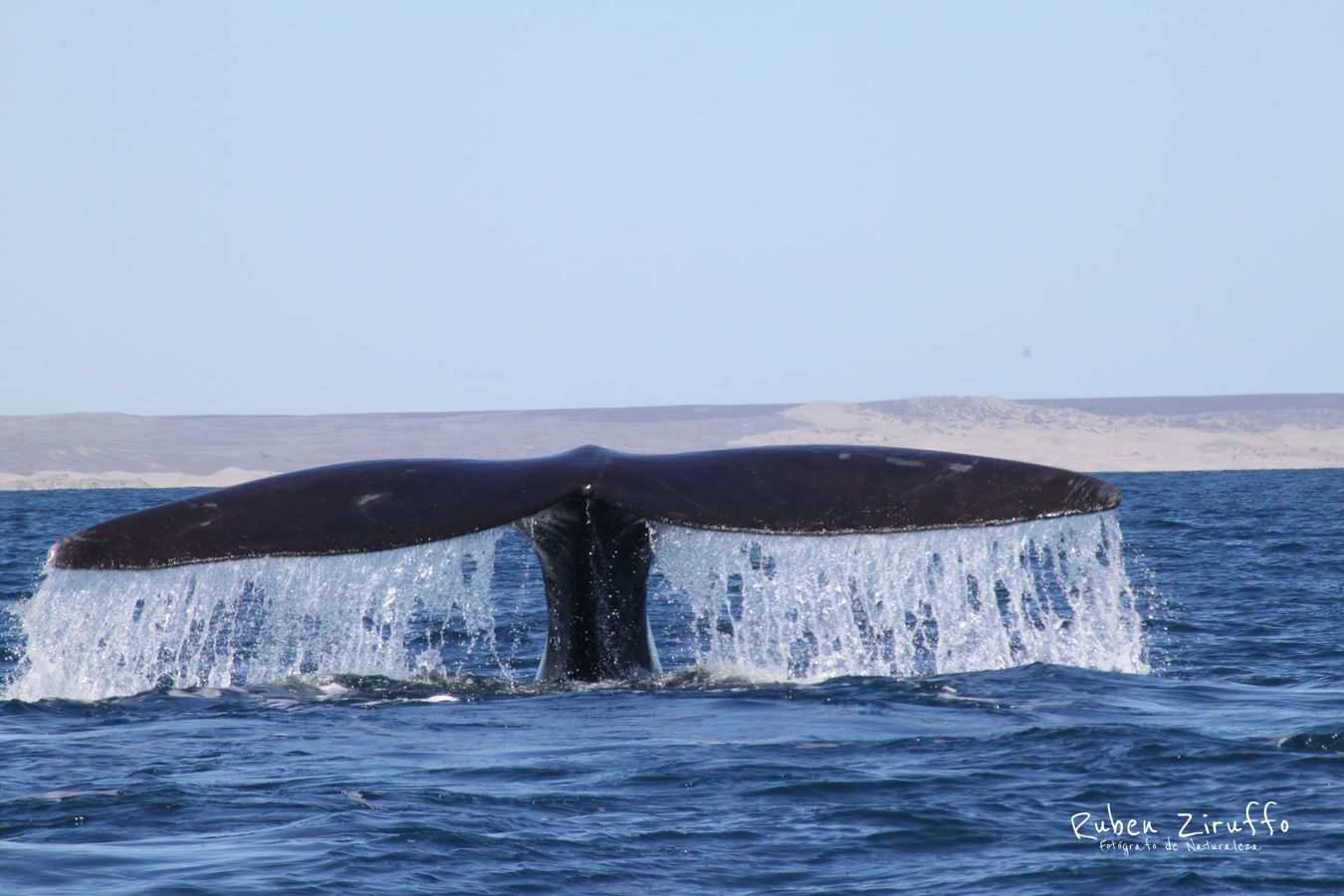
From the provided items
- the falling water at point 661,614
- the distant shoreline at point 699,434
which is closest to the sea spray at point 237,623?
the falling water at point 661,614

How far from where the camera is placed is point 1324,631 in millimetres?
13945

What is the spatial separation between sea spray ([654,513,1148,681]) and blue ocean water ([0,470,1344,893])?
0.51 ft

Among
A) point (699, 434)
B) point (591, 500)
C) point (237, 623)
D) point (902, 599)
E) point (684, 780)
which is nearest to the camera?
point (684, 780)

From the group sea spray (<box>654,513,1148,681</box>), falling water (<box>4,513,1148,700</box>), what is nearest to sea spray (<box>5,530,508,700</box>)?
falling water (<box>4,513,1148,700</box>)

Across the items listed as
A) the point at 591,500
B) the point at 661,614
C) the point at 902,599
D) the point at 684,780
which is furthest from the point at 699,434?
the point at 684,780

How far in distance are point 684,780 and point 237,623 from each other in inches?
431

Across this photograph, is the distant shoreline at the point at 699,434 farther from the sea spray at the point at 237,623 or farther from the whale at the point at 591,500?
the whale at the point at 591,500

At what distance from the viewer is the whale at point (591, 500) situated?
6848 millimetres

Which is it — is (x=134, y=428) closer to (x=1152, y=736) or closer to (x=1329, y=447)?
(x=1329, y=447)

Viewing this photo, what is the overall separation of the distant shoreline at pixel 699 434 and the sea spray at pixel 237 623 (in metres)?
104

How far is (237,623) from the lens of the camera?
17.1m

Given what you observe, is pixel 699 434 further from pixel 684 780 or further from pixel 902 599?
pixel 684 780

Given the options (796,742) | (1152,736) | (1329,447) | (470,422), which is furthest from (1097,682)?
(470,422)

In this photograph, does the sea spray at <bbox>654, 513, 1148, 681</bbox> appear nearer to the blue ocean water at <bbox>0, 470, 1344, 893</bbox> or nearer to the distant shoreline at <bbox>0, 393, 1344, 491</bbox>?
the blue ocean water at <bbox>0, 470, 1344, 893</bbox>
